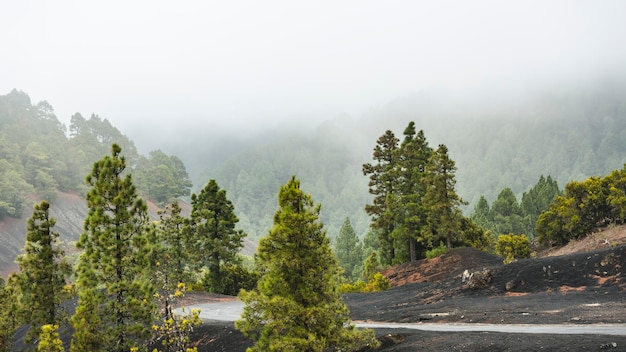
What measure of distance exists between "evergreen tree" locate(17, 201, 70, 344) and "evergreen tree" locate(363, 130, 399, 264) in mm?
29636

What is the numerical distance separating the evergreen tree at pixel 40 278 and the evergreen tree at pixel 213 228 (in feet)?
63.4

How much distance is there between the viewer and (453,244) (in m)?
42.9

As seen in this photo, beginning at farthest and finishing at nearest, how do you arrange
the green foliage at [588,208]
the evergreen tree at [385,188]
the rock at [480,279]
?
the evergreen tree at [385,188] → the green foliage at [588,208] → the rock at [480,279]

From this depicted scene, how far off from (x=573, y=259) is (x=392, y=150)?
2230cm

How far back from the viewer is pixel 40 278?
63.5 feet

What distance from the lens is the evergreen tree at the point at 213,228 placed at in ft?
129

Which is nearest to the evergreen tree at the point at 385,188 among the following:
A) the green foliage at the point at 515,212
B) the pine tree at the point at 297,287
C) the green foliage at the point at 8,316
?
the pine tree at the point at 297,287

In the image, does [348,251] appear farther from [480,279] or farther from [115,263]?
[115,263]

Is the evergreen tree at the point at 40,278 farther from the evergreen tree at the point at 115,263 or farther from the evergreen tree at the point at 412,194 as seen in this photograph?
the evergreen tree at the point at 412,194

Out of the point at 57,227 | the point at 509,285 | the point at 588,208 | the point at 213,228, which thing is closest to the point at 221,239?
the point at 213,228

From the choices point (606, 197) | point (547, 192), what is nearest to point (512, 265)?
point (606, 197)

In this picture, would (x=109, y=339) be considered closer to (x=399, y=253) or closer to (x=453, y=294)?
(x=453, y=294)

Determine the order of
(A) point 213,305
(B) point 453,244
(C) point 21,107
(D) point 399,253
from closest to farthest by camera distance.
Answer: (A) point 213,305, (B) point 453,244, (D) point 399,253, (C) point 21,107

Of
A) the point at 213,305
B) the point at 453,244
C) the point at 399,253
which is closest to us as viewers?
the point at 213,305
